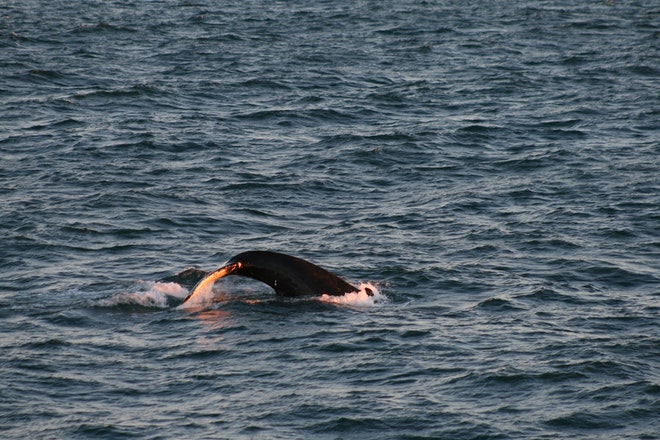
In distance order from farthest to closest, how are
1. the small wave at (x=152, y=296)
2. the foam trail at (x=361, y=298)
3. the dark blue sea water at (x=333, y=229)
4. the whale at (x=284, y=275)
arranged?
1. the foam trail at (x=361, y=298)
2. the small wave at (x=152, y=296)
3. the whale at (x=284, y=275)
4. the dark blue sea water at (x=333, y=229)

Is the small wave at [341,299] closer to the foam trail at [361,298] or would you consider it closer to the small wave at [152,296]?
the foam trail at [361,298]

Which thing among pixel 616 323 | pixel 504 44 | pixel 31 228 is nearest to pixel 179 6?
pixel 504 44

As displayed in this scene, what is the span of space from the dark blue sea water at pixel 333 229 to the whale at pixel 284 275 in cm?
23

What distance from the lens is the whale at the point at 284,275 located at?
1714 cm

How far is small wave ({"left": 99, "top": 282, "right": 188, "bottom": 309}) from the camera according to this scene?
17.7m

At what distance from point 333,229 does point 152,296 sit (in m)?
5.38

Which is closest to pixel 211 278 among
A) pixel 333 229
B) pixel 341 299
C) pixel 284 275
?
pixel 284 275

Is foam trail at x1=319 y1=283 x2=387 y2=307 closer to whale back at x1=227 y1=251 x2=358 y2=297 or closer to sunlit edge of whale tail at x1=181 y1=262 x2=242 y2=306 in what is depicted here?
whale back at x1=227 y1=251 x2=358 y2=297

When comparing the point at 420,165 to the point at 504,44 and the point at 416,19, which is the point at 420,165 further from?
the point at 416,19

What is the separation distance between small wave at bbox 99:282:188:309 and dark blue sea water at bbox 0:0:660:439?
5 centimetres

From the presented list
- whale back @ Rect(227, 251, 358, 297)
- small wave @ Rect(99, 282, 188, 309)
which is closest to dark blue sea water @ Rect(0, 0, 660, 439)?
small wave @ Rect(99, 282, 188, 309)

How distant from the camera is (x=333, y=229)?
73.6 ft

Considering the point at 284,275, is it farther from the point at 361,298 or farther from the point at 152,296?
the point at 152,296

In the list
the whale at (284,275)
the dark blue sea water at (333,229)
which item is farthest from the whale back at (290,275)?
the dark blue sea water at (333,229)
